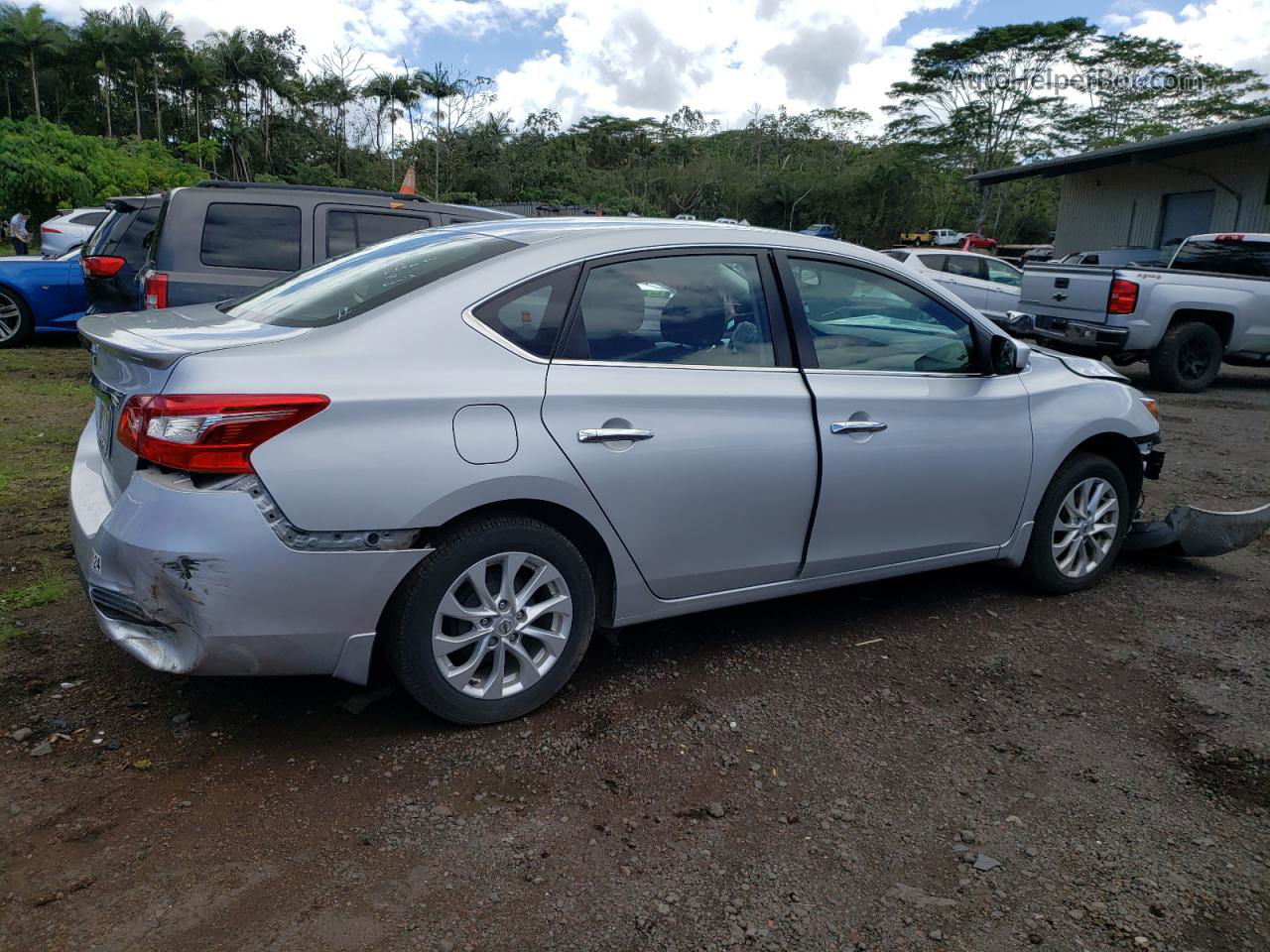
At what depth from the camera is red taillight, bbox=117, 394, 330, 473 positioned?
2707 mm

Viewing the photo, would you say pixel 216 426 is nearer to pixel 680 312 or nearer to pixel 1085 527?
pixel 680 312

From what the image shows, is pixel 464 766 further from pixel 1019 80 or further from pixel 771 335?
pixel 1019 80

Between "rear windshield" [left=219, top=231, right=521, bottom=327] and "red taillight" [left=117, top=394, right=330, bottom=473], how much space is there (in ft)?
1.66

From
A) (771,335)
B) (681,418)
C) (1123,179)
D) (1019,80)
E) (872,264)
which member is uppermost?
(1019,80)

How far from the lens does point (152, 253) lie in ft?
23.6

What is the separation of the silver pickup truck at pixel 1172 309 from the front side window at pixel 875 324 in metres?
7.82

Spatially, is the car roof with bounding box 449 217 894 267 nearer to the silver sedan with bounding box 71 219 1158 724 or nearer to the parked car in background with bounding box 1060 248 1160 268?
the silver sedan with bounding box 71 219 1158 724

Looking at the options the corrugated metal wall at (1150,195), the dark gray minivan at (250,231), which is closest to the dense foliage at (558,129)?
the corrugated metal wall at (1150,195)

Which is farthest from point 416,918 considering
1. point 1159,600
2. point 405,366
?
point 1159,600

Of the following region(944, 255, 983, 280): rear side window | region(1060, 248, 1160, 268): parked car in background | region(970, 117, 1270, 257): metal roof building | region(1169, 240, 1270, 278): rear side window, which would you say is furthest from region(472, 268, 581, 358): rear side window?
region(970, 117, 1270, 257): metal roof building

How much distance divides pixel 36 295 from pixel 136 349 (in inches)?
392

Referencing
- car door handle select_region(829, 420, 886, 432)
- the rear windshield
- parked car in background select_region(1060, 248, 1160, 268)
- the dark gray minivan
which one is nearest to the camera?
the rear windshield

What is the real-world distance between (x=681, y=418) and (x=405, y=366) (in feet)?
3.09

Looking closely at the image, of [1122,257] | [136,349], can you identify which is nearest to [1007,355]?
[136,349]
